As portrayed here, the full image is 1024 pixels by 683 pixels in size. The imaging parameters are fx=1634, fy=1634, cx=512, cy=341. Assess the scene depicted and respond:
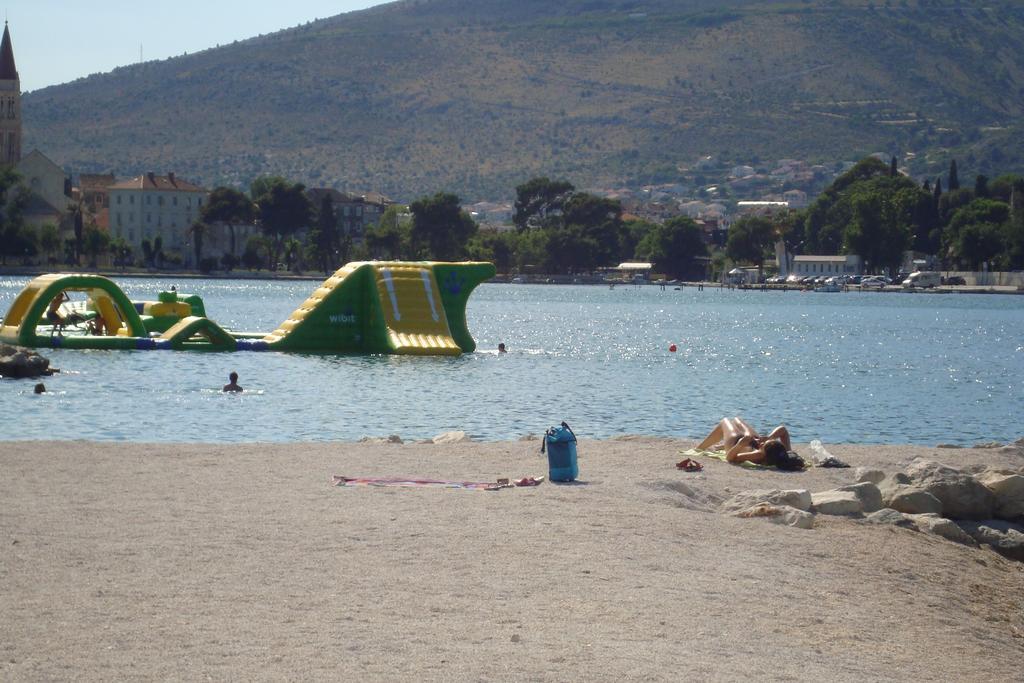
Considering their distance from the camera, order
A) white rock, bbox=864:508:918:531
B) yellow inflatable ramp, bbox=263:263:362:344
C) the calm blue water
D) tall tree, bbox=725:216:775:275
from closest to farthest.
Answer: white rock, bbox=864:508:918:531, the calm blue water, yellow inflatable ramp, bbox=263:263:362:344, tall tree, bbox=725:216:775:275

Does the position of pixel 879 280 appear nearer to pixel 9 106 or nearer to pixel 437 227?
pixel 437 227

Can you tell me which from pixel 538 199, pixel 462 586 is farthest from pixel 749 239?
pixel 462 586

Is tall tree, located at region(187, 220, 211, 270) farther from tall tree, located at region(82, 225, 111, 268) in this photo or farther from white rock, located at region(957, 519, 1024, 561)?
white rock, located at region(957, 519, 1024, 561)

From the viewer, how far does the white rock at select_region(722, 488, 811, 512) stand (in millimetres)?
15102

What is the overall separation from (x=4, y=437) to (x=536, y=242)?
14507 cm

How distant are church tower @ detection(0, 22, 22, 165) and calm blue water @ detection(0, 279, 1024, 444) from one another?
87.6 meters

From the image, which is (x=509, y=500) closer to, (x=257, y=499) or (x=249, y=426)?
(x=257, y=499)

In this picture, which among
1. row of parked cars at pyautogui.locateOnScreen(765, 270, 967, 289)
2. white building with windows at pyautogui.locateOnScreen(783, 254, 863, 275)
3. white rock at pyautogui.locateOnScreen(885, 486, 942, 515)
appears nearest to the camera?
white rock at pyautogui.locateOnScreen(885, 486, 942, 515)

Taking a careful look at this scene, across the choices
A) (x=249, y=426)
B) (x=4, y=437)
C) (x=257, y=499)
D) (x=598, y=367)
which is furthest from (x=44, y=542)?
(x=598, y=367)

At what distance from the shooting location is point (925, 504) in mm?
15969

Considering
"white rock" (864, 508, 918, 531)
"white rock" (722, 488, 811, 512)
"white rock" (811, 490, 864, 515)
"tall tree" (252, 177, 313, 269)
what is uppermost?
"tall tree" (252, 177, 313, 269)

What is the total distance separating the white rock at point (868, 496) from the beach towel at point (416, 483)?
3373mm

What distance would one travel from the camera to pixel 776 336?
72.9m

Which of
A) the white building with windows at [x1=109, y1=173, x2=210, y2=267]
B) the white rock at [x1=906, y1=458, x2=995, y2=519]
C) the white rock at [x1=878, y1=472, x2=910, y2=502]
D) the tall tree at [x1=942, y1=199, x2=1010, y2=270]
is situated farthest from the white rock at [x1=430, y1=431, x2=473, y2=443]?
the white building with windows at [x1=109, y1=173, x2=210, y2=267]
